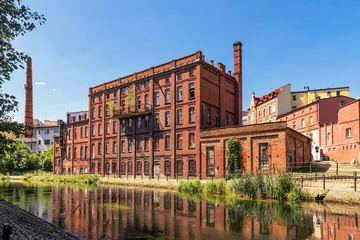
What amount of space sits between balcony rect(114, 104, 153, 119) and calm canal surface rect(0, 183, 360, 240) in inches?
901

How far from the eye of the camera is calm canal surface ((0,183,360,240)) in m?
12.0

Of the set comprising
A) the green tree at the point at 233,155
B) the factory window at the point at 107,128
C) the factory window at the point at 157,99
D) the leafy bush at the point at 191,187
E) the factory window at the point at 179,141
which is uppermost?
the factory window at the point at 157,99

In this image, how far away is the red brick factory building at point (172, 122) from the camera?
3531 centimetres

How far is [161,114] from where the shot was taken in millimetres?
40906

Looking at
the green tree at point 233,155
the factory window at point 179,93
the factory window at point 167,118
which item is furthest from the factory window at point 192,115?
the green tree at point 233,155

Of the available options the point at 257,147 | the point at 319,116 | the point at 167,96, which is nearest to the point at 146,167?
the point at 167,96

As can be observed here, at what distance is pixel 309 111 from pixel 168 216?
125 ft

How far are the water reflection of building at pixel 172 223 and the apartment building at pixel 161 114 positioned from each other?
18.3 meters

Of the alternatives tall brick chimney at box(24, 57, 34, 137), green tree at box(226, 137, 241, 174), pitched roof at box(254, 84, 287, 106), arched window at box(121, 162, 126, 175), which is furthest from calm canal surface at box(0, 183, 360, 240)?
tall brick chimney at box(24, 57, 34, 137)

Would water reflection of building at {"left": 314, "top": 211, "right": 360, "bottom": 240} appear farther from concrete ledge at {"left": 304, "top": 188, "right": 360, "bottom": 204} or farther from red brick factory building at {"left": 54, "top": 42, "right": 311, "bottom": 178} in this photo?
red brick factory building at {"left": 54, "top": 42, "right": 311, "bottom": 178}

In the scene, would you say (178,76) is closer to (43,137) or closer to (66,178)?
(66,178)

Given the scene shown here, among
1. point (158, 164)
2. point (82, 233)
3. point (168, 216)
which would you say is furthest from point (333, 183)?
point (158, 164)

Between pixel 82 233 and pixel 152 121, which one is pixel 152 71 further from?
pixel 82 233

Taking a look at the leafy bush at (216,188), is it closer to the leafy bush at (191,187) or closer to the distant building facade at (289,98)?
the leafy bush at (191,187)
